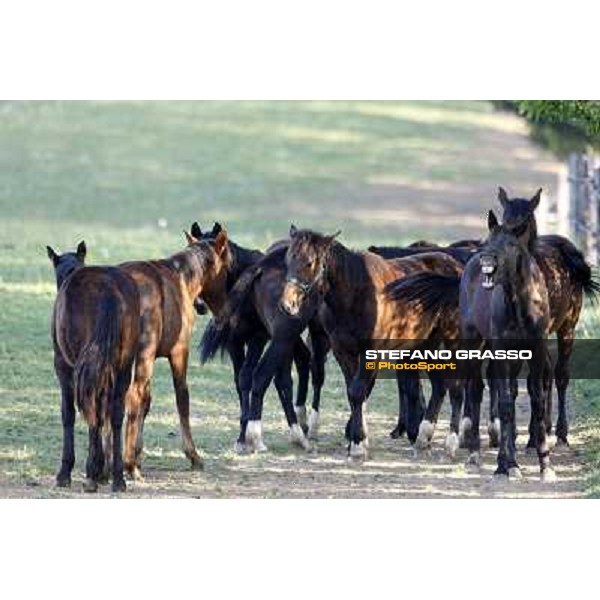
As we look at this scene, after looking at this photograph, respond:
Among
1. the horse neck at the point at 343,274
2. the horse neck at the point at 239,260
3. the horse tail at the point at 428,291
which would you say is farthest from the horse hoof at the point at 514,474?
the horse neck at the point at 239,260

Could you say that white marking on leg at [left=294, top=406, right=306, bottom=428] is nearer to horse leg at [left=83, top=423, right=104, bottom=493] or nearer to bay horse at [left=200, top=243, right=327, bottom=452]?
bay horse at [left=200, top=243, right=327, bottom=452]

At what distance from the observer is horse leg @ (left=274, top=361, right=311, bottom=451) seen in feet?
47.1

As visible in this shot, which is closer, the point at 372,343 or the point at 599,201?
the point at 372,343

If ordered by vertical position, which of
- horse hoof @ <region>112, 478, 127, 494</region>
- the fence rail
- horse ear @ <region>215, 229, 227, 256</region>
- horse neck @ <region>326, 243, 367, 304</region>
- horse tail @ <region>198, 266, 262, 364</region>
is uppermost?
the fence rail

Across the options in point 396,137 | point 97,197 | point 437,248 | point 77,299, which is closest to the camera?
Result: point 77,299

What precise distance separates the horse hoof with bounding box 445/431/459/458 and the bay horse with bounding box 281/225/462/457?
1.94 ft

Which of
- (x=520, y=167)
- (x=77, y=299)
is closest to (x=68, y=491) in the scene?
(x=77, y=299)

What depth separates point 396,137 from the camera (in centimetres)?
4709

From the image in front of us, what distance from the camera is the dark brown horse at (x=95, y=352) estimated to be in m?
12.0

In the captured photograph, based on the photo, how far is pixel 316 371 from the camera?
15.1 m

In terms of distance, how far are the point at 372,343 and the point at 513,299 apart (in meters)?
1.54

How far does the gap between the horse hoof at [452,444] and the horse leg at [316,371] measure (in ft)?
3.85

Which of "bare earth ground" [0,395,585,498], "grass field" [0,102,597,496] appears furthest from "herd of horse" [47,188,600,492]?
"grass field" [0,102,597,496]

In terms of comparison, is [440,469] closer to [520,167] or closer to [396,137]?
[520,167]
